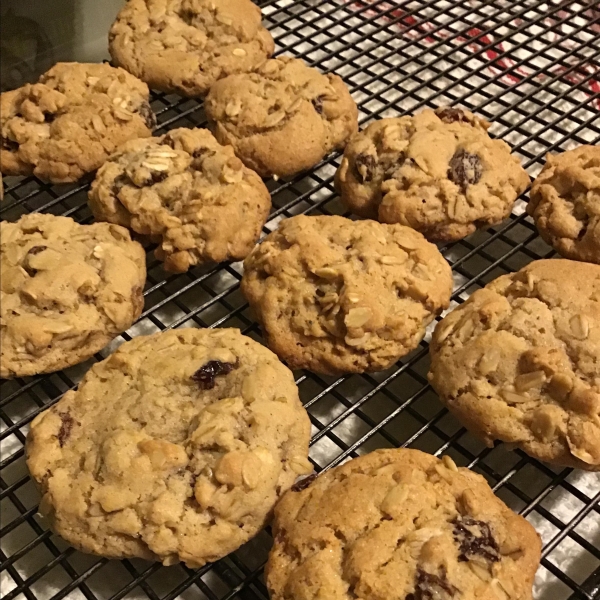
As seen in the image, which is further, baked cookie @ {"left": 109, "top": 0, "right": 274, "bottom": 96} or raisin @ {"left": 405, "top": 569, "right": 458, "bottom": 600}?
baked cookie @ {"left": 109, "top": 0, "right": 274, "bottom": 96}

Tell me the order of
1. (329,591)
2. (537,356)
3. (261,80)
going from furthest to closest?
(261,80) < (537,356) < (329,591)

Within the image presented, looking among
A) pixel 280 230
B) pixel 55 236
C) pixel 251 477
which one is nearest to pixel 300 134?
pixel 280 230

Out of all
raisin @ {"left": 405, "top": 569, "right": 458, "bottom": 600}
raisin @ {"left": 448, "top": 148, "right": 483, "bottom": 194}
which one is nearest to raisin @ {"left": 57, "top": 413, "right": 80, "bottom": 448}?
raisin @ {"left": 405, "top": 569, "right": 458, "bottom": 600}

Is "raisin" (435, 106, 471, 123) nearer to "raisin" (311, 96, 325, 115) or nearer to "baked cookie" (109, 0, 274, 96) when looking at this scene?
"raisin" (311, 96, 325, 115)

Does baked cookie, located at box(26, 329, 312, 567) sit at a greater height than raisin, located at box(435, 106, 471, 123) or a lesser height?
lesser

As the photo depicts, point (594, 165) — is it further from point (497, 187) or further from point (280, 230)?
point (280, 230)

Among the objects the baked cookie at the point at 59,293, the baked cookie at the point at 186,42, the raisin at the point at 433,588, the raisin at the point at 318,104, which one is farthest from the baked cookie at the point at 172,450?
the baked cookie at the point at 186,42

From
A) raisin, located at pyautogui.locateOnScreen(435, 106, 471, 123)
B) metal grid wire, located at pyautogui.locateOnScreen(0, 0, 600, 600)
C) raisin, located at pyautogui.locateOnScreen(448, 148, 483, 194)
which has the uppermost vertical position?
raisin, located at pyautogui.locateOnScreen(435, 106, 471, 123)
